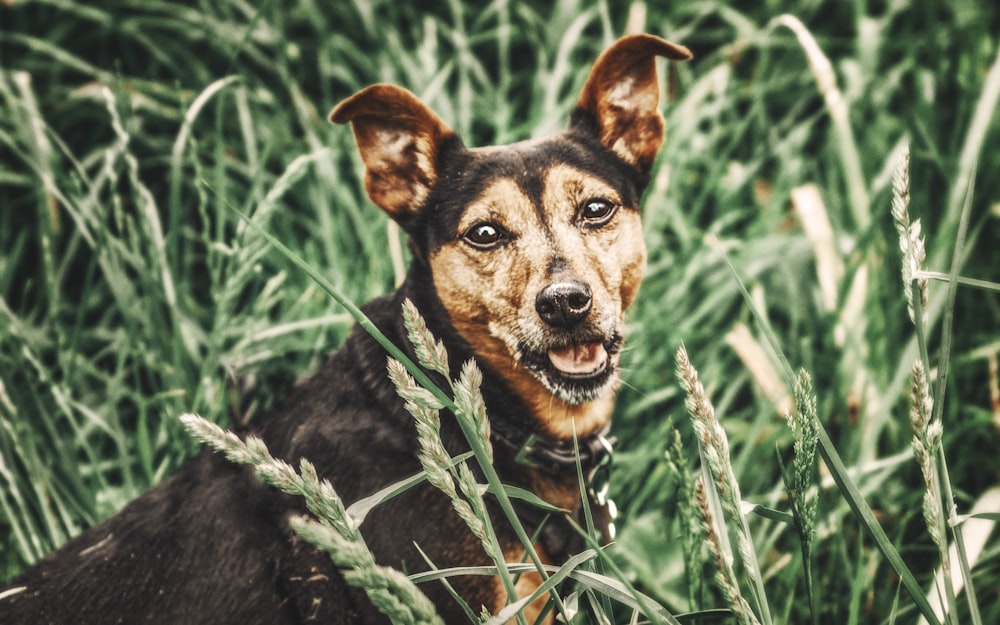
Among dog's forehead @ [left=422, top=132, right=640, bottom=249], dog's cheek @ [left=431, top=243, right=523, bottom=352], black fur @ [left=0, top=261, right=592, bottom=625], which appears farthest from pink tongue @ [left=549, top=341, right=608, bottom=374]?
dog's forehead @ [left=422, top=132, right=640, bottom=249]

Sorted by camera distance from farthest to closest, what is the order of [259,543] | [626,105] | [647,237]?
[647,237], [626,105], [259,543]

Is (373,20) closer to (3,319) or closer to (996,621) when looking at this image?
(3,319)

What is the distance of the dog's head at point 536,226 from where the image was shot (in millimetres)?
1882

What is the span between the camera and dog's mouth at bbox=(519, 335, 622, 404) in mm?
1883

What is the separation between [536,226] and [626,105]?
461 mm

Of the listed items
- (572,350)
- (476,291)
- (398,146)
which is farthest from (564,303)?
(398,146)

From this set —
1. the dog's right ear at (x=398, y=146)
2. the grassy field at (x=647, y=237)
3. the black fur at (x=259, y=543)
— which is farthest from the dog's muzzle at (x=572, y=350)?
the dog's right ear at (x=398, y=146)

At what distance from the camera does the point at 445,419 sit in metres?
1.86

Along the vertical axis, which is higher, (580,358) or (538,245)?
(538,245)

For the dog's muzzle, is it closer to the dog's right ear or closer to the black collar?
the black collar

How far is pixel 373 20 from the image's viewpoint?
3.82m

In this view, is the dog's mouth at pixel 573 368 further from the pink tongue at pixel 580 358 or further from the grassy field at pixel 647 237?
the grassy field at pixel 647 237

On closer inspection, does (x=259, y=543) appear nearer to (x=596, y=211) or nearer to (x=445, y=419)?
(x=445, y=419)

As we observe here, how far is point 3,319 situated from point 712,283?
2.45m
